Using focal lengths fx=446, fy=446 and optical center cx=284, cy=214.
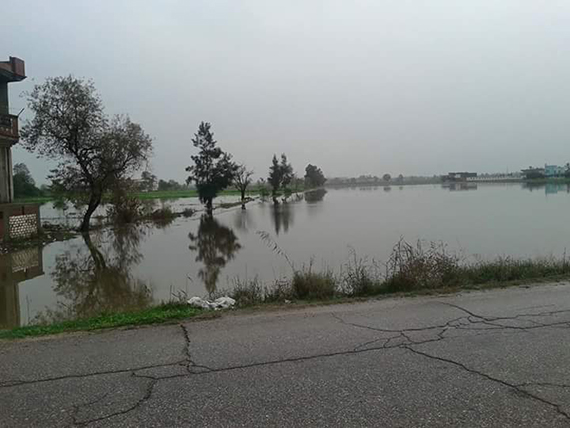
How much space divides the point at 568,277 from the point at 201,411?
28.1 feet

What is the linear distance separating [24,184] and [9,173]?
62685 millimetres

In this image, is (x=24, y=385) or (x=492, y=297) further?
(x=492, y=297)

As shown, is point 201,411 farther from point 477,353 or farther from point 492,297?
point 492,297

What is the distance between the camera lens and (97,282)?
48.3 feet

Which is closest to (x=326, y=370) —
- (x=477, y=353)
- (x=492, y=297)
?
(x=477, y=353)

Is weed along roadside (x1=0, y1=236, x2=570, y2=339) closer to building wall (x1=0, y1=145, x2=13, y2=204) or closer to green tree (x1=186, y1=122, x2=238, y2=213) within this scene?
building wall (x1=0, y1=145, x2=13, y2=204)

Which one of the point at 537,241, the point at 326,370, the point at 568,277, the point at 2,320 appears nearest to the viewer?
the point at 326,370

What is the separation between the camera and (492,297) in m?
7.76

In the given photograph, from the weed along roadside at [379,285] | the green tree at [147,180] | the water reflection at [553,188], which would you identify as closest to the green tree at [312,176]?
the water reflection at [553,188]

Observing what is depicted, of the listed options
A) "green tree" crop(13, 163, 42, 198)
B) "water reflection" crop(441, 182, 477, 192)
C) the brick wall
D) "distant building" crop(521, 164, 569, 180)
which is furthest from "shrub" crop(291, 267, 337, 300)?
"distant building" crop(521, 164, 569, 180)

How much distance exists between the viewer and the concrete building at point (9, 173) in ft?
81.0

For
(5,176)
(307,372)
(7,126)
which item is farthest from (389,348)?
(5,176)

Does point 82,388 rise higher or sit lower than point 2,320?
higher

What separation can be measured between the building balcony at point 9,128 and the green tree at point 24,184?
2242 inches
